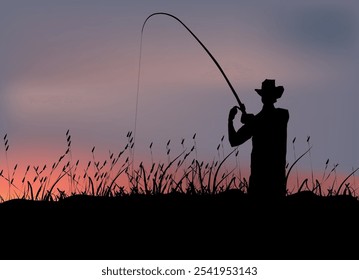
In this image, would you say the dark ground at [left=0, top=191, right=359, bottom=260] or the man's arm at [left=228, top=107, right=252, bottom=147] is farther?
the man's arm at [left=228, top=107, right=252, bottom=147]

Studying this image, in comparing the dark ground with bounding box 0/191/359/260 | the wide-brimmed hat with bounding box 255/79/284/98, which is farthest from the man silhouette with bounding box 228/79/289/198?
the dark ground with bounding box 0/191/359/260

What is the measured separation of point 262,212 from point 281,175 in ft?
3.66

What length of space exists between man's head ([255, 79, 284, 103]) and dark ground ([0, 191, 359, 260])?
1.29 metres

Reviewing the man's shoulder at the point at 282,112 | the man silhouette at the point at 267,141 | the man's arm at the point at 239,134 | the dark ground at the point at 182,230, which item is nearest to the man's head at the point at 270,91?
the man silhouette at the point at 267,141

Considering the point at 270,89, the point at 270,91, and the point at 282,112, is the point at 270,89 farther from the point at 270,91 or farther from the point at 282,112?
the point at 282,112

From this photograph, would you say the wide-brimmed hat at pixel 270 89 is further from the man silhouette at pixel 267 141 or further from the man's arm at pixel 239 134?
the man's arm at pixel 239 134

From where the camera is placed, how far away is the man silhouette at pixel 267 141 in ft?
28.6

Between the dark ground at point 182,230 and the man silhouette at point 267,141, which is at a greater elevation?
the man silhouette at point 267,141

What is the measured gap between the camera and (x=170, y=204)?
8.42 metres

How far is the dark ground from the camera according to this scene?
7199 mm

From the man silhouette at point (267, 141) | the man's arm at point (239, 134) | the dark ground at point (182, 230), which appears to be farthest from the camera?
the man's arm at point (239, 134)

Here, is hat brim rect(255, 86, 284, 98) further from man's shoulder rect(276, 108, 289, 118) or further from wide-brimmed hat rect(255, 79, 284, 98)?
man's shoulder rect(276, 108, 289, 118)

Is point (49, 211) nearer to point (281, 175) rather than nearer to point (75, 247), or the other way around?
point (75, 247)

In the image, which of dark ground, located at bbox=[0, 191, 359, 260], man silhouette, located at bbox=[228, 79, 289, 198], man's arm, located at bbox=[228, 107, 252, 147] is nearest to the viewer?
dark ground, located at bbox=[0, 191, 359, 260]
